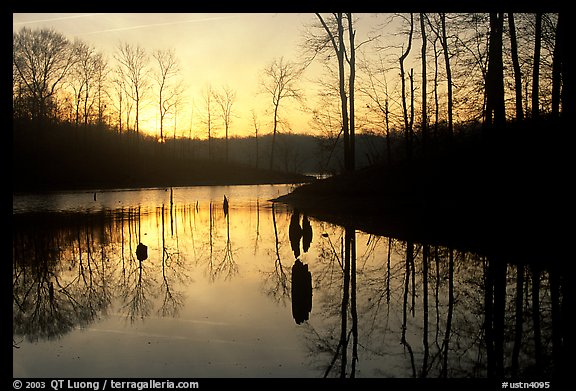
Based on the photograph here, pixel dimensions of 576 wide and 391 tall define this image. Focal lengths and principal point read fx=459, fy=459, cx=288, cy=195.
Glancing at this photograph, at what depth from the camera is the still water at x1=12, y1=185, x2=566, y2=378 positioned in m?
6.10

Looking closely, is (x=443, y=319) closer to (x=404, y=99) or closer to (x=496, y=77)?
(x=496, y=77)

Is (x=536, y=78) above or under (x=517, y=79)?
under

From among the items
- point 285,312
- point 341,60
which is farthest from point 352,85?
point 285,312

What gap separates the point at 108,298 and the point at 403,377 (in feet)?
22.0

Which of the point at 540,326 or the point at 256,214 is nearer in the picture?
the point at 540,326

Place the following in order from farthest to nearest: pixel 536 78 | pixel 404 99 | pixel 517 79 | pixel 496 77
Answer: pixel 404 99 → pixel 496 77 → pixel 517 79 → pixel 536 78

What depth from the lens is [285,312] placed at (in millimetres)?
8562

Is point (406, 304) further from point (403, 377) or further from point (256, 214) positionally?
point (256, 214)

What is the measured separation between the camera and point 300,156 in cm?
14500

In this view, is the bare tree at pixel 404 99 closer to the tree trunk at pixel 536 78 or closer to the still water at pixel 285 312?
the tree trunk at pixel 536 78

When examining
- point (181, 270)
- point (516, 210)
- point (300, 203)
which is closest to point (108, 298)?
point (181, 270)

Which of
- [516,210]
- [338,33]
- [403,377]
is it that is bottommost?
[403,377]

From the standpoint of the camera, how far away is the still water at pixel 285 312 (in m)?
6.10

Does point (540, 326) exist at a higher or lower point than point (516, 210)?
lower
